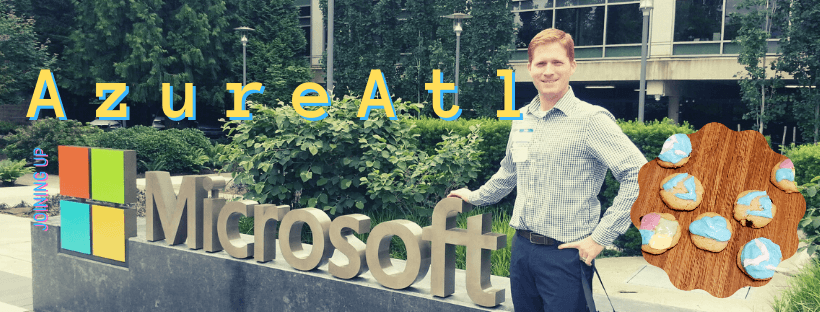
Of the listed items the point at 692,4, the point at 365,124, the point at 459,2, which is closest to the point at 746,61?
the point at 692,4

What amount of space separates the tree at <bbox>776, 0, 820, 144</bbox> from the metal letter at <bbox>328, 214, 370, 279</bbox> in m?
15.2

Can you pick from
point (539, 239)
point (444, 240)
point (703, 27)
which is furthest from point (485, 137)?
point (703, 27)

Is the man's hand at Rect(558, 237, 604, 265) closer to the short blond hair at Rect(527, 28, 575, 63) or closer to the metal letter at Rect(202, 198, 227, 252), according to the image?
the short blond hair at Rect(527, 28, 575, 63)

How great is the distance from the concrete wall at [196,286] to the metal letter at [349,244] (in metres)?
0.07

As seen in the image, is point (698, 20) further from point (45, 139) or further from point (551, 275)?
point (551, 275)

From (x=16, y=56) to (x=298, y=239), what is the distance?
2305 centimetres

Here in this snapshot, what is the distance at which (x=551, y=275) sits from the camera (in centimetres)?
281

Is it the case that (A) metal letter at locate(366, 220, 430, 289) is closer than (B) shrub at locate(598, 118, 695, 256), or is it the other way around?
(A) metal letter at locate(366, 220, 430, 289)

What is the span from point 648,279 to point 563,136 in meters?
4.40

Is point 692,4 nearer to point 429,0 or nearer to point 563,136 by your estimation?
point 429,0

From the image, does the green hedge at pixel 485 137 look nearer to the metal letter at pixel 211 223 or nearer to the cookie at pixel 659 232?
the metal letter at pixel 211 223

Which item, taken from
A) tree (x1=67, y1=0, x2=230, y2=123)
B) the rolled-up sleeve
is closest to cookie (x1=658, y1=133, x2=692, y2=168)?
the rolled-up sleeve

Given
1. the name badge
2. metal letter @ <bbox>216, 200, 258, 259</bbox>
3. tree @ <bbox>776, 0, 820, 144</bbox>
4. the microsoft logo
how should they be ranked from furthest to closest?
1. tree @ <bbox>776, 0, 820, 144</bbox>
2. the microsoft logo
3. metal letter @ <bbox>216, 200, 258, 259</bbox>
4. the name badge

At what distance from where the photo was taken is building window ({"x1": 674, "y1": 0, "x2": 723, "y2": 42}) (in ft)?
81.0
